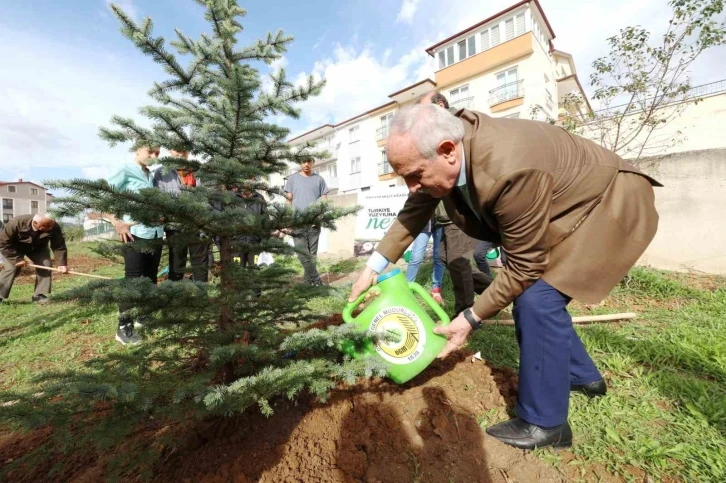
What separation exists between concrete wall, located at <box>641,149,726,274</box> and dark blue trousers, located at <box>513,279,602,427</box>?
4.83 metres

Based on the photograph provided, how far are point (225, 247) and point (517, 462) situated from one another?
65.3 inches

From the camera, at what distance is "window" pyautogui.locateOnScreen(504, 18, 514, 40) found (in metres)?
18.2

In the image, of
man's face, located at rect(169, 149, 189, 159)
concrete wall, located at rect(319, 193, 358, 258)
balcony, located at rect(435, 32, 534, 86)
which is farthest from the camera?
balcony, located at rect(435, 32, 534, 86)

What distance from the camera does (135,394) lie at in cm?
111

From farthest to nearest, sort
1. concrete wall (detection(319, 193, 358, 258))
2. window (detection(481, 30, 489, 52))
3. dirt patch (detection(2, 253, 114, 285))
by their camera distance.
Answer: window (detection(481, 30, 489, 52)) < concrete wall (detection(319, 193, 358, 258)) < dirt patch (detection(2, 253, 114, 285))

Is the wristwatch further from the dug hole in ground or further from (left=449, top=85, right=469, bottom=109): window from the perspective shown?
(left=449, top=85, right=469, bottom=109): window

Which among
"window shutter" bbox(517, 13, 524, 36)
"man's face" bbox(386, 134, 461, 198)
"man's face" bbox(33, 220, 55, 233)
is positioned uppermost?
"window shutter" bbox(517, 13, 524, 36)

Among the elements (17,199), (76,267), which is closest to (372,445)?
(76,267)

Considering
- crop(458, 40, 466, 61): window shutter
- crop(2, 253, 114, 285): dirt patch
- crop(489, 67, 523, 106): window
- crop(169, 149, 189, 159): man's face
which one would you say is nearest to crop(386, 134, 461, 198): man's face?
crop(169, 149, 189, 159): man's face

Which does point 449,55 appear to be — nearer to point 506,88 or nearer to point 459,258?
point 506,88

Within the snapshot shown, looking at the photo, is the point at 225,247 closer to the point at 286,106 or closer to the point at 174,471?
the point at 286,106

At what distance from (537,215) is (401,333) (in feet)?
2.98

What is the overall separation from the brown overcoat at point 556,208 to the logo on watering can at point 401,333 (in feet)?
1.37

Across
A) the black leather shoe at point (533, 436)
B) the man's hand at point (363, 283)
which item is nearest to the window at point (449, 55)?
the man's hand at point (363, 283)
